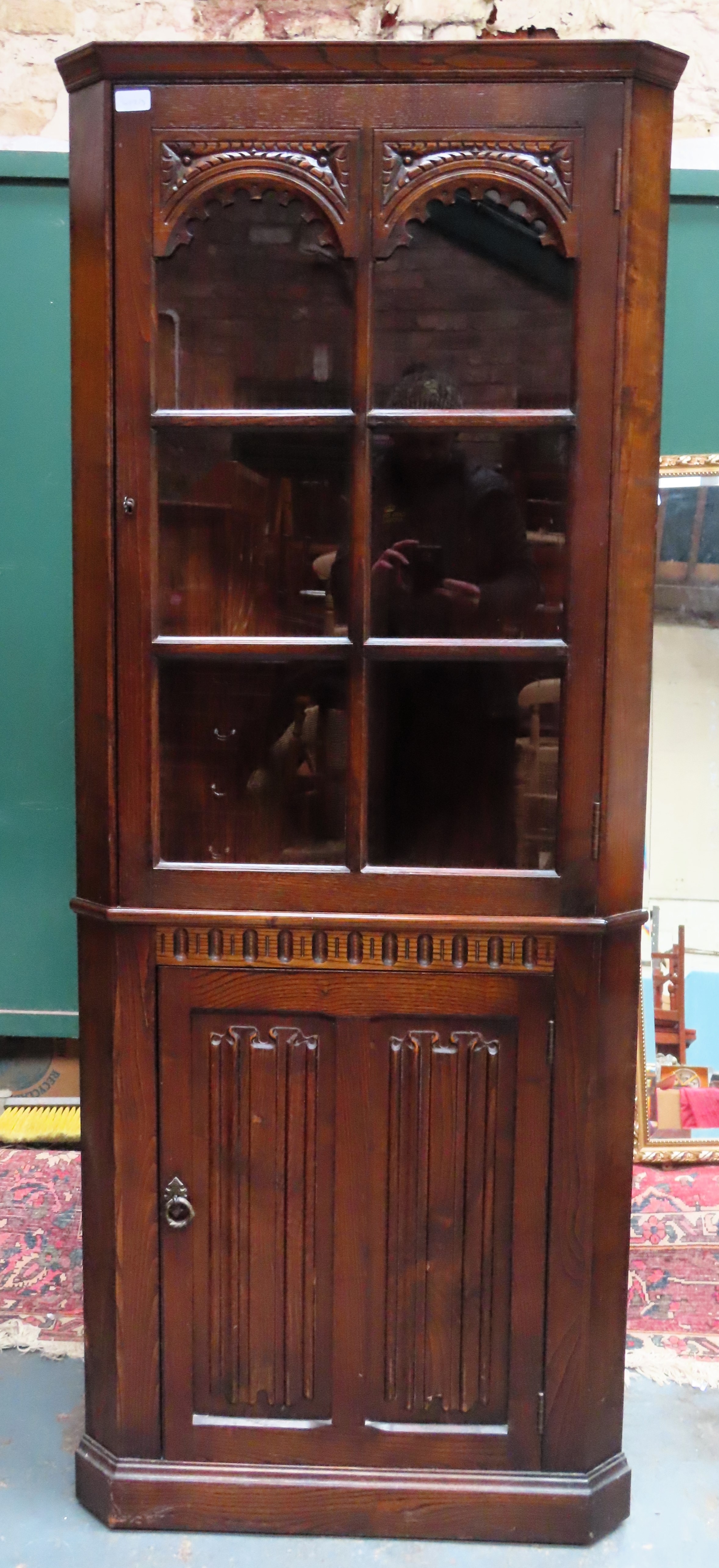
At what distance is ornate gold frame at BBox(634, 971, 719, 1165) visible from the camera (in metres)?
2.75

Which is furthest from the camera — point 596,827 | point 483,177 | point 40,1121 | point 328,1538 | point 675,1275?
point 40,1121

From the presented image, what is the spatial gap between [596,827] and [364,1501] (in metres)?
1.07

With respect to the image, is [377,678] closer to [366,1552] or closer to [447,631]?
[447,631]

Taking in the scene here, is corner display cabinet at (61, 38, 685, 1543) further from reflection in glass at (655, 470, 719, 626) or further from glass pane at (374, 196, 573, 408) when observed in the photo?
reflection in glass at (655, 470, 719, 626)

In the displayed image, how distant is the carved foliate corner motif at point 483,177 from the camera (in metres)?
1.50

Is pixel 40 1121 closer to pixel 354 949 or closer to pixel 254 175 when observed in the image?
pixel 354 949

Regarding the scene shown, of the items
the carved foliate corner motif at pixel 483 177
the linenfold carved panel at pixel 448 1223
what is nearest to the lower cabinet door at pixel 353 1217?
the linenfold carved panel at pixel 448 1223

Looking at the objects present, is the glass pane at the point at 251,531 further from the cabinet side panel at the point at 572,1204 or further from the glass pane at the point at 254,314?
the cabinet side panel at the point at 572,1204

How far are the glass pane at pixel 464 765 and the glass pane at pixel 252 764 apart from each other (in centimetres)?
7

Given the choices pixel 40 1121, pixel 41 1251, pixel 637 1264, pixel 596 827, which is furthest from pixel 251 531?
pixel 40 1121

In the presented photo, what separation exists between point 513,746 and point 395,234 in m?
0.71

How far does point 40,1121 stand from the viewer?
9.46 feet

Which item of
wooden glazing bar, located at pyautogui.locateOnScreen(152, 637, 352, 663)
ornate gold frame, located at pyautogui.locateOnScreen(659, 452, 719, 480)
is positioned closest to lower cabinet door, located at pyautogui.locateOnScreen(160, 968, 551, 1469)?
wooden glazing bar, located at pyautogui.locateOnScreen(152, 637, 352, 663)

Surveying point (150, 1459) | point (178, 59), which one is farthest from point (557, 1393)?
point (178, 59)
